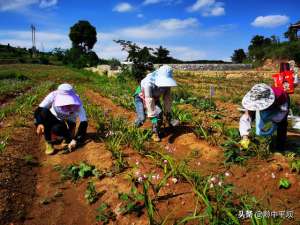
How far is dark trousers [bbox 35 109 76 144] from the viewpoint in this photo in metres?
4.81

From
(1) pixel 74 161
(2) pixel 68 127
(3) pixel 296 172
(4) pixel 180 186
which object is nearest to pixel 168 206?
(4) pixel 180 186

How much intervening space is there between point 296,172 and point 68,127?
120 inches

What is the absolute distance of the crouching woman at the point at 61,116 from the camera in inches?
185

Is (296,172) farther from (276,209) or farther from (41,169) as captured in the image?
(41,169)

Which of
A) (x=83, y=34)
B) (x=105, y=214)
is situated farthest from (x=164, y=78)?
(x=83, y=34)

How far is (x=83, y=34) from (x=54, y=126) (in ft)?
182

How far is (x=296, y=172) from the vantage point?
350cm

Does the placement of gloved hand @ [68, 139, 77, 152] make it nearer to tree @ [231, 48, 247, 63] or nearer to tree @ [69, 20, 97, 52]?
tree @ [231, 48, 247, 63]

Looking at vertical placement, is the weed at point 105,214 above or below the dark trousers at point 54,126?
below

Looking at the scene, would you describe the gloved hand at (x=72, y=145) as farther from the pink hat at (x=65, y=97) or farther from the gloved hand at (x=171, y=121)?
the gloved hand at (x=171, y=121)

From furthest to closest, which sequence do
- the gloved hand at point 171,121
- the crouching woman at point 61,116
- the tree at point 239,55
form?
the tree at point 239,55 → the gloved hand at point 171,121 → the crouching woman at point 61,116

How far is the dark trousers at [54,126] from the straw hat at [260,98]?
2.58 m

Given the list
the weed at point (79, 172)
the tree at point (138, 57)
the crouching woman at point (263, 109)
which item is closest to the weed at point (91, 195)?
the weed at point (79, 172)

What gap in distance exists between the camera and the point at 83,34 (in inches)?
2282
